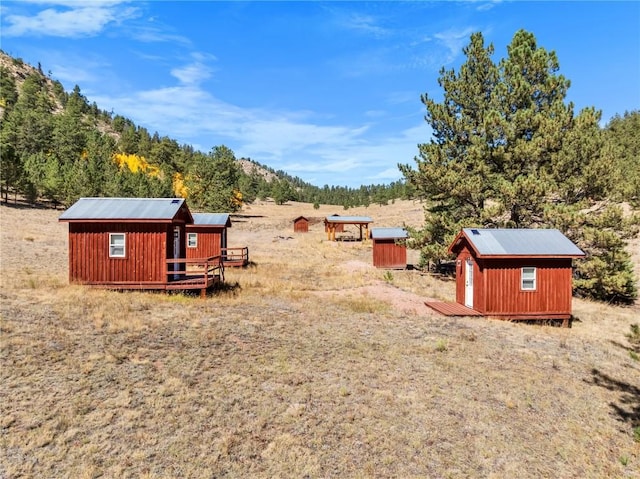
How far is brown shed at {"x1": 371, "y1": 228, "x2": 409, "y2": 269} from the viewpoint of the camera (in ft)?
113

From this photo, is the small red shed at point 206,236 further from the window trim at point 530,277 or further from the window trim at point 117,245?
the window trim at point 530,277

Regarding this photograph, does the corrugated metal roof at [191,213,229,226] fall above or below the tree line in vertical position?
below

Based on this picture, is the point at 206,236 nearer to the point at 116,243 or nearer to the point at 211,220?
the point at 211,220

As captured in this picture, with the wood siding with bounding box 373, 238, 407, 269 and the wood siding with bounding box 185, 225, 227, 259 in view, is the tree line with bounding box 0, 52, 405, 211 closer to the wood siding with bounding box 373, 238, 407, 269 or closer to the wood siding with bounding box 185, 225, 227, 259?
the wood siding with bounding box 185, 225, 227, 259

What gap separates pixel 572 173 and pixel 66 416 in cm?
2609

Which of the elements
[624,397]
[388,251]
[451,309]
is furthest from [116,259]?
[388,251]

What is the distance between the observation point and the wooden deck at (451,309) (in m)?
17.7

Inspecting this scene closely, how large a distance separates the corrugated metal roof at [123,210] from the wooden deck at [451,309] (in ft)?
43.5

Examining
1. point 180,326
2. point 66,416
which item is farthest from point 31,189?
point 66,416

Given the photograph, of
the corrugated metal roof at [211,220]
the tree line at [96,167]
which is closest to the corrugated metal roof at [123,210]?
the corrugated metal roof at [211,220]

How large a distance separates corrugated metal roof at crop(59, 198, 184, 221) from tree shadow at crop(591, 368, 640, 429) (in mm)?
17264

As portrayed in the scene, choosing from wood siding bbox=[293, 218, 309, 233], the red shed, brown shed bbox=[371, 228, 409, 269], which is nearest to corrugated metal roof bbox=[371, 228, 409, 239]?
brown shed bbox=[371, 228, 409, 269]

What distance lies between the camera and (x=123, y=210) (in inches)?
730

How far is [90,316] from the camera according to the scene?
13.4m
